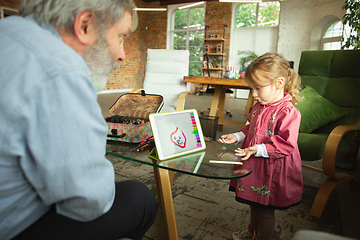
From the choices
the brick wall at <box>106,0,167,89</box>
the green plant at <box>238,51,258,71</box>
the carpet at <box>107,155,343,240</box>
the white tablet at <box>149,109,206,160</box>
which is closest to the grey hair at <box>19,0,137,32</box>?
the white tablet at <box>149,109,206,160</box>

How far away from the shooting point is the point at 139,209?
2.39 ft

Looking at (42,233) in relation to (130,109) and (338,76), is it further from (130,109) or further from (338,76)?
(338,76)

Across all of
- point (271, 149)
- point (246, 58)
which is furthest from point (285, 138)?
point (246, 58)

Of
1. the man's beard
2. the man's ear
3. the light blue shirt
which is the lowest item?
the light blue shirt

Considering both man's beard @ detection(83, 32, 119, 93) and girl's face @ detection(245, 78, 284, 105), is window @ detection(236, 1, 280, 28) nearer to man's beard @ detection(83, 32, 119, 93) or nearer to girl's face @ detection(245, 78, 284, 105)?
girl's face @ detection(245, 78, 284, 105)

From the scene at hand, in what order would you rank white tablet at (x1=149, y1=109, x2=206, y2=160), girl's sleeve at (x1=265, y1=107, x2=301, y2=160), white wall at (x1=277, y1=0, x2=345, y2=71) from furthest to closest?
white wall at (x1=277, y1=0, x2=345, y2=71)
girl's sleeve at (x1=265, y1=107, x2=301, y2=160)
white tablet at (x1=149, y1=109, x2=206, y2=160)

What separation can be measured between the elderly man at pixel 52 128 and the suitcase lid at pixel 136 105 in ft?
3.89

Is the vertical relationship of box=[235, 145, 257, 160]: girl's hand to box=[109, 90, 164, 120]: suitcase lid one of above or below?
below

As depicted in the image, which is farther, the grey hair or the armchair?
the armchair

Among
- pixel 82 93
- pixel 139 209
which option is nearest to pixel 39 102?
pixel 82 93

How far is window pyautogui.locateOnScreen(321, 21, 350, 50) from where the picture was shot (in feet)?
20.4

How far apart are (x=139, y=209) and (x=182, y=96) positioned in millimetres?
2241

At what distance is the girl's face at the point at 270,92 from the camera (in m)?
1.20

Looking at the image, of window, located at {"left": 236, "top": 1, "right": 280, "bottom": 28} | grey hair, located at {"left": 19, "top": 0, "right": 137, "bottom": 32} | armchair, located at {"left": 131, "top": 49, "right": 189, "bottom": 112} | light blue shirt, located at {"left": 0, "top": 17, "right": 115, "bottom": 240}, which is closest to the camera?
light blue shirt, located at {"left": 0, "top": 17, "right": 115, "bottom": 240}
